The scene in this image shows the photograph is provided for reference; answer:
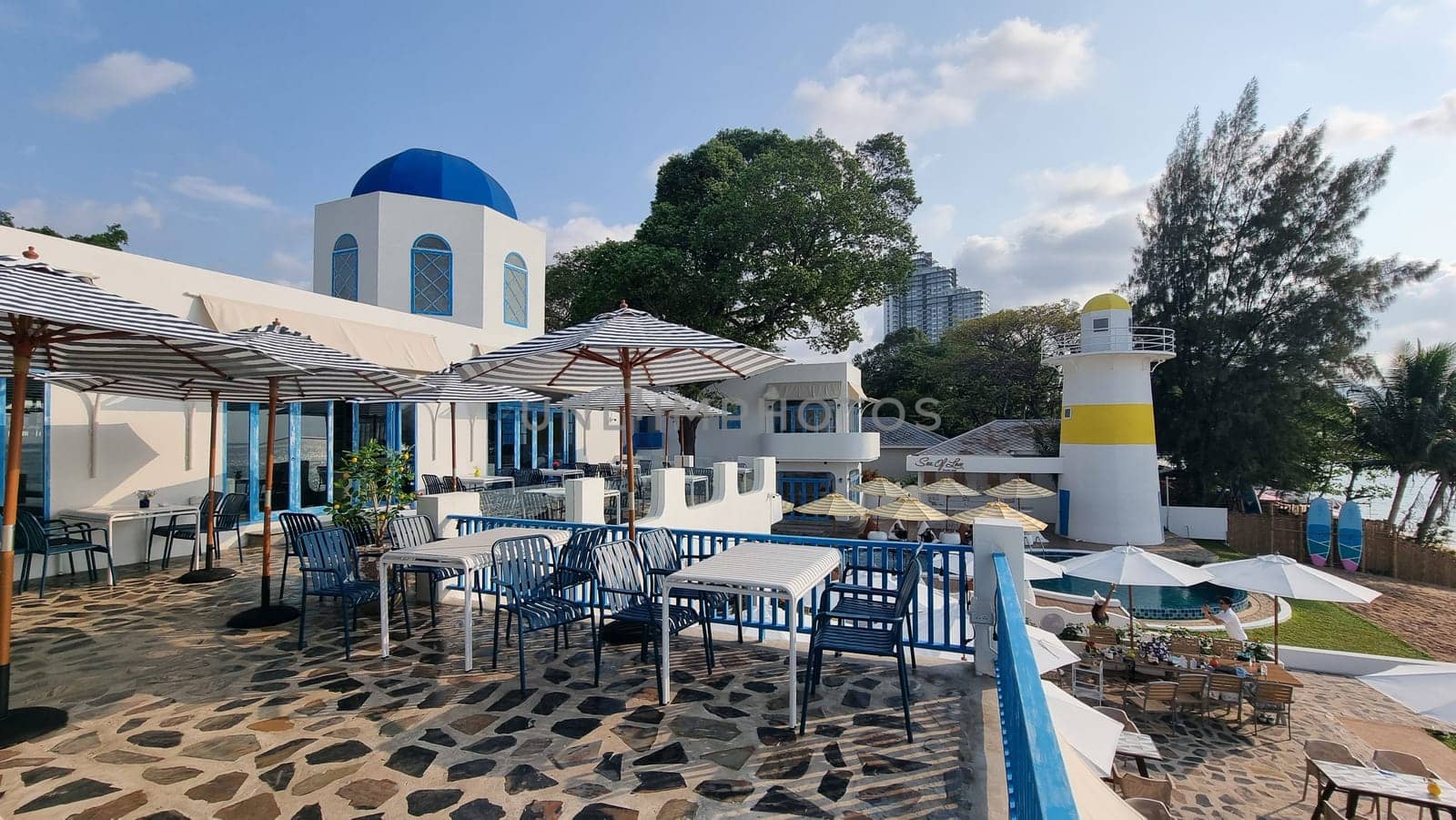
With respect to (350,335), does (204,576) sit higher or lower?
lower

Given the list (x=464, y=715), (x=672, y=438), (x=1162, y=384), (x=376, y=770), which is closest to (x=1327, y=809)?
(x=464, y=715)

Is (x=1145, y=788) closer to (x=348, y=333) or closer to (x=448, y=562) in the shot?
(x=448, y=562)

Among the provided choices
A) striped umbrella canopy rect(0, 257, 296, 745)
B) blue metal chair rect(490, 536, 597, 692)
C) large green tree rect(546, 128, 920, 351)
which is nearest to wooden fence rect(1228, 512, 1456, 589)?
large green tree rect(546, 128, 920, 351)

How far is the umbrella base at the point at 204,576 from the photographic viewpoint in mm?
7771

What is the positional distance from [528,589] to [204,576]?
537 centimetres

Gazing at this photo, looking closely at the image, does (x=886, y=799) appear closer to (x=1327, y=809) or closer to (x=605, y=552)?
(x=605, y=552)

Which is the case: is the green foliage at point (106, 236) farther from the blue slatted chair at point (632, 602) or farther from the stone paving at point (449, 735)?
the blue slatted chair at point (632, 602)

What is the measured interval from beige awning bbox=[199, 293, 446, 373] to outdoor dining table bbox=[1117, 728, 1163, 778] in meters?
12.2

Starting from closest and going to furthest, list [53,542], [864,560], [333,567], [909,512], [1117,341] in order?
[333,567] < [864,560] < [53,542] < [909,512] < [1117,341]

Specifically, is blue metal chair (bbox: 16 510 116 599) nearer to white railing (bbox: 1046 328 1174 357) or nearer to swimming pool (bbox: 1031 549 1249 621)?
swimming pool (bbox: 1031 549 1249 621)

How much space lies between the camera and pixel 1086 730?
5207mm

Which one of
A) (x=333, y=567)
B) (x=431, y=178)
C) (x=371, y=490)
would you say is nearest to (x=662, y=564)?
(x=333, y=567)

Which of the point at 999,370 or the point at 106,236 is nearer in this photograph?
the point at 106,236

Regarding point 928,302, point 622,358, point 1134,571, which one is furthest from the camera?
point 928,302
